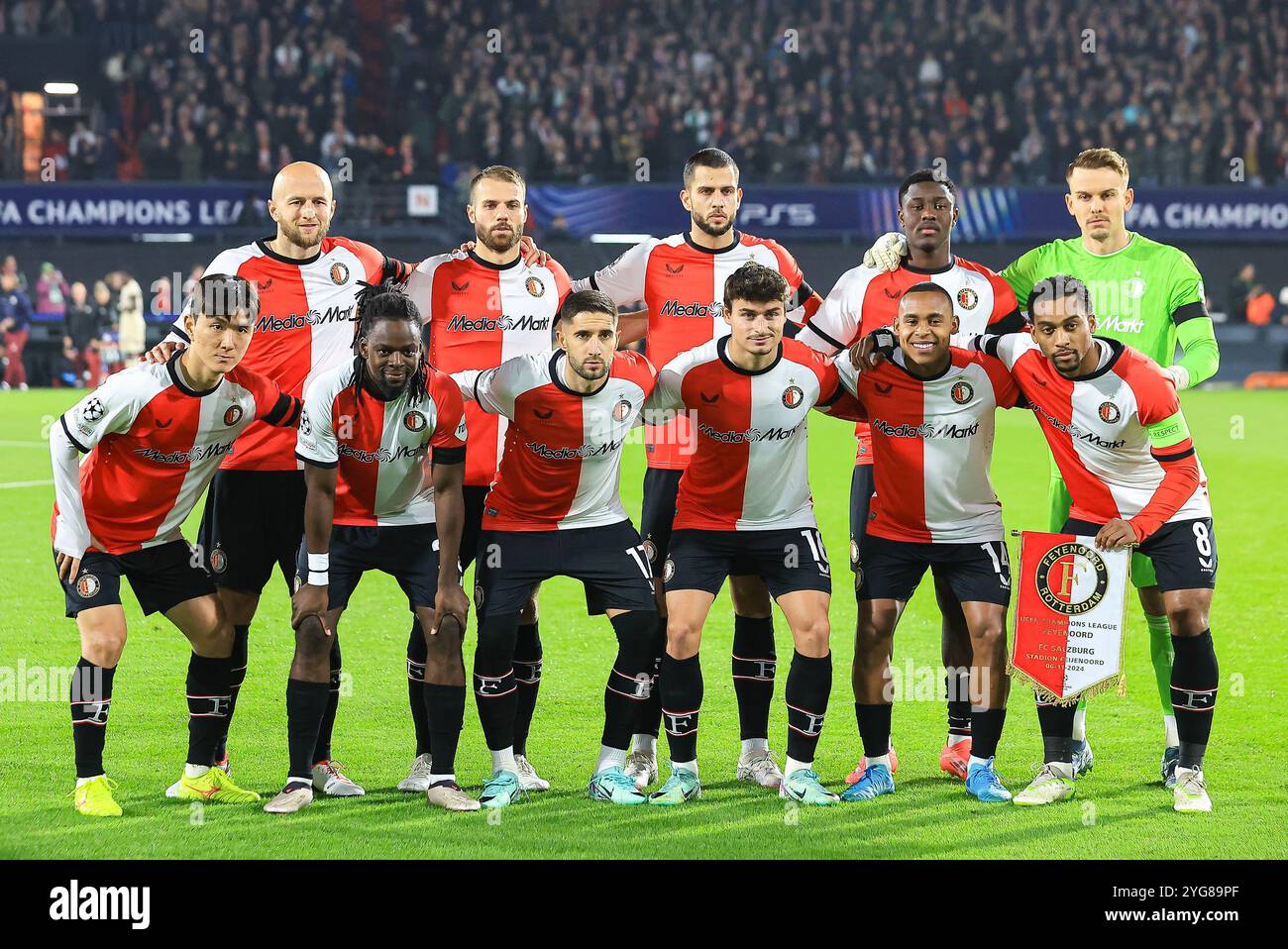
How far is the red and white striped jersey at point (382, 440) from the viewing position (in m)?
5.45

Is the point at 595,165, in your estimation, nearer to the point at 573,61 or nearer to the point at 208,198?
the point at 573,61

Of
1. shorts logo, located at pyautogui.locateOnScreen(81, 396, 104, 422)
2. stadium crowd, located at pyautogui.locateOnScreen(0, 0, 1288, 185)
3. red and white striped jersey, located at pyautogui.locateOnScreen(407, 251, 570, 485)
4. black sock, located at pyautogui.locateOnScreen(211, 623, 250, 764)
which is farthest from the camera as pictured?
stadium crowd, located at pyautogui.locateOnScreen(0, 0, 1288, 185)

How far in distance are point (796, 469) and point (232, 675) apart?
224cm

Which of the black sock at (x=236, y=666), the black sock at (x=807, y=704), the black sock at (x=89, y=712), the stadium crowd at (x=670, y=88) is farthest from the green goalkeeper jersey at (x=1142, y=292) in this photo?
the stadium crowd at (x=670, y=88)

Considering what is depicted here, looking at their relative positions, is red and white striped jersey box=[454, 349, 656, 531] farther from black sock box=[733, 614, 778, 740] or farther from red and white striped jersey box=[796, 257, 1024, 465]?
red and white striped jersey box=[796, 257, 1024, 465]

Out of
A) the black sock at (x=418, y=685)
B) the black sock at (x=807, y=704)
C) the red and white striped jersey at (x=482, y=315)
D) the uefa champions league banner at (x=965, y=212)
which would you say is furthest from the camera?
the uefa champions league banner at (x=965, y=212)

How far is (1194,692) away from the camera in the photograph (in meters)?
5.57

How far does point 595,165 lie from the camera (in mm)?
28844

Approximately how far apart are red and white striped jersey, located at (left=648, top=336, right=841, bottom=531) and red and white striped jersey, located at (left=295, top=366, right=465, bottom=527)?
839mm

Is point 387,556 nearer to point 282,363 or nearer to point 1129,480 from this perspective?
point 282,363

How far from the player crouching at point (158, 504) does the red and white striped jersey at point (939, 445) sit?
7.33ft

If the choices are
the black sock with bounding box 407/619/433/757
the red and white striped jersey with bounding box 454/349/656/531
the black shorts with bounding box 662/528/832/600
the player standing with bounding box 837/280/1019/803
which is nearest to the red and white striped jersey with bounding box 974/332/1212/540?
the player standing with bounding box 837/280/1019/803

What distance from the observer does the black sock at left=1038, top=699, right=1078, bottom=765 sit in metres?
5.56

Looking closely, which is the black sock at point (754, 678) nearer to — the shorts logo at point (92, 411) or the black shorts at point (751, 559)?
the black shorts at point (751, 559)
